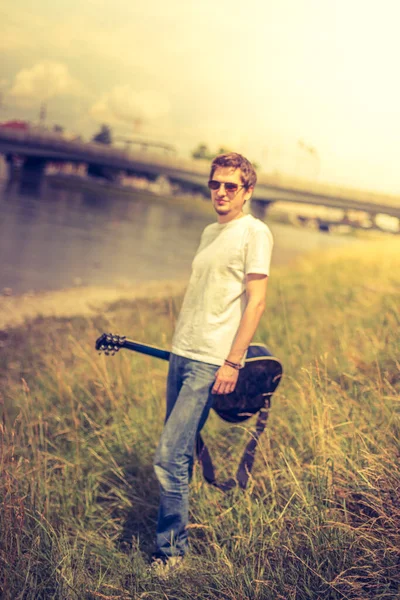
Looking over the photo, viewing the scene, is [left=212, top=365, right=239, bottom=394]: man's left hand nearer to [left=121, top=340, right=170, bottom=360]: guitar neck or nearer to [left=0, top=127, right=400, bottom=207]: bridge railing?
Answer: [left=121, top=340, right=170, bottom=360]: guitar neck

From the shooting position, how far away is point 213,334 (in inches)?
119

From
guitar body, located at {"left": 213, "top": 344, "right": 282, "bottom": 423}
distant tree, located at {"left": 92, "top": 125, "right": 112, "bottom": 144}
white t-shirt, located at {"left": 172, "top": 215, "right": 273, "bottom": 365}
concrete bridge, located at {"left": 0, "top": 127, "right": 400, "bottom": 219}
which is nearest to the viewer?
white t-shirt, located at {"left": 172, "top": 215, "right": 273, "bottom": 365}

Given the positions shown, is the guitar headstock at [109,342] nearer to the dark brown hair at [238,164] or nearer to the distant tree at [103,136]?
the dark brown hair at [238,164]

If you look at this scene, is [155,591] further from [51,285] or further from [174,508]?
[51,285]

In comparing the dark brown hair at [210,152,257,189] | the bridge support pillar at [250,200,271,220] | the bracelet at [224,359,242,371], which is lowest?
the bridge support pillar at [250,200,271,220]

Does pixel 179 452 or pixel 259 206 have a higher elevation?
pixel 179 452

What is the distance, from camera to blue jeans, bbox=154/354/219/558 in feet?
9.98

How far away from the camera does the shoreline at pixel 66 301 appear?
10.3 m

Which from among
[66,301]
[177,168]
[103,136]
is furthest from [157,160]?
[103,136]

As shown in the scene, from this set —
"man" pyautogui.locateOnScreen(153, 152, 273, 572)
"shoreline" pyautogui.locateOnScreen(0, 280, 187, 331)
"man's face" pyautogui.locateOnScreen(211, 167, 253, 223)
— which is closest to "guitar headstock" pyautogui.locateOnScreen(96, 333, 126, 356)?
"man" pyautogui.locateOnScreen(153, 152, 273, 572)

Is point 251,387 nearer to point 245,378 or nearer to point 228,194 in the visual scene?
point 245,378

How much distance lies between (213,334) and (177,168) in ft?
168

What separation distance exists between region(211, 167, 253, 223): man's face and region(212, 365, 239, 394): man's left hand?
84 cm

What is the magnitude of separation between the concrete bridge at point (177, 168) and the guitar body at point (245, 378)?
4738 cm
